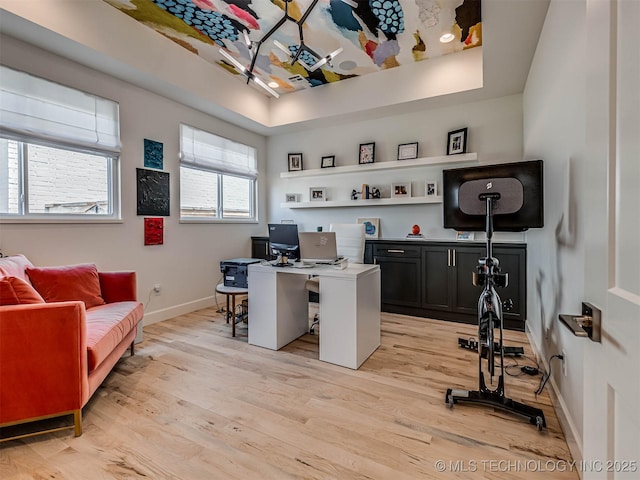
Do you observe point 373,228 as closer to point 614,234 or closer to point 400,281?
point 400,281

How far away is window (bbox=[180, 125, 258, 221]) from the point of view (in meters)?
4.16

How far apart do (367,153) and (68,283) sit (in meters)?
3.82

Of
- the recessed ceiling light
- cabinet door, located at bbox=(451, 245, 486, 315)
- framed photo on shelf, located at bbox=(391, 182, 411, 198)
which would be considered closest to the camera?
the recessed ceiling light

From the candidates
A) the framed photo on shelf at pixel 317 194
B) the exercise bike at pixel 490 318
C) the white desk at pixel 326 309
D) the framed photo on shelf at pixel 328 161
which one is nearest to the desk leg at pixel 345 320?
the white desk at pixel 326 309

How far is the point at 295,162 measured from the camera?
5.18 m

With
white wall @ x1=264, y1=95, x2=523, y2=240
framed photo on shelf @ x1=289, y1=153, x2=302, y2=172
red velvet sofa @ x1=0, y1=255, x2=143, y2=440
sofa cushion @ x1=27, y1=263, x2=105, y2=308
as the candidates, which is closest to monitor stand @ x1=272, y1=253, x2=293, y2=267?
red velvet sofa @ x1=0, y1=255, x2=143, y2=440

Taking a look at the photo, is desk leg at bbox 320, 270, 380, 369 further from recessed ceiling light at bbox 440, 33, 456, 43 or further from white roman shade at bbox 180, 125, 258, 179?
white roman shade at bbox 180, 125, 258, 179

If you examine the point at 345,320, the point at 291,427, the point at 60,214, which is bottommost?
the point at 291,427

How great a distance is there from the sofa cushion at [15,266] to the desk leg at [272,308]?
1679 mm

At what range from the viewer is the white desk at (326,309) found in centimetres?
249

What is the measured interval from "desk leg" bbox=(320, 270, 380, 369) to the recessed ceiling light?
2.65 m

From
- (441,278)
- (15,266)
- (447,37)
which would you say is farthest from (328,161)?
(15,266)

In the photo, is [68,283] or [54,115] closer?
[68,283]

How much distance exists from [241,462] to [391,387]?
113 centimetres
